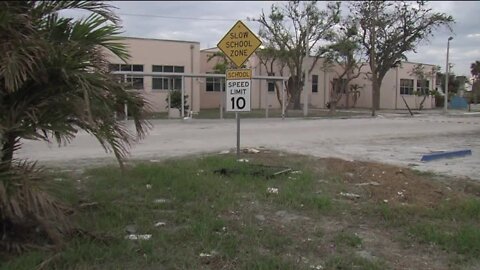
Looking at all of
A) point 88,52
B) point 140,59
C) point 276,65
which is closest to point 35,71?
point 88,52

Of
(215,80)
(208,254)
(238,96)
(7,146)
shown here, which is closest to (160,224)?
Result: (208,254)

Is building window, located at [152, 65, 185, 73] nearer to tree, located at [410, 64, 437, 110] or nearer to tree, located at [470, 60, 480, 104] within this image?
tree, located at [410, 64, 437, 110]

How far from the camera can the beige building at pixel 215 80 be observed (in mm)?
36188

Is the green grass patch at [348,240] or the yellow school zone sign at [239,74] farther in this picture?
the yellow school zone sign at [239,74]

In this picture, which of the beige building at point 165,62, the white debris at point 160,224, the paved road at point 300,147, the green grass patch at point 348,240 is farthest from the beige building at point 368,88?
the green grass patch at point 348,240

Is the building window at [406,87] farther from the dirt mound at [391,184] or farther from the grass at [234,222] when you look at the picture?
the grass at [234,222]

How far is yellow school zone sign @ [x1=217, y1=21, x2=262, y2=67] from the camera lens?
1084 cm

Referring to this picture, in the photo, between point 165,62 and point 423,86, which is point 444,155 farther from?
point 423,86

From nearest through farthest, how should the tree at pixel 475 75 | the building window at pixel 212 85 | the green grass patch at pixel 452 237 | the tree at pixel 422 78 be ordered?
1. the green grass patch at pixel 452 237
2. the building window at pixel 212 85
3. the tree at pixel 422 78
4. the tree at pixel 475 75

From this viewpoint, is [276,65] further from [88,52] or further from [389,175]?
[88,52]

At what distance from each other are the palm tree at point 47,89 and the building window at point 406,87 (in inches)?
2134

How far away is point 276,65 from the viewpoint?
46594 mm

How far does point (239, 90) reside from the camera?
10.8 metres

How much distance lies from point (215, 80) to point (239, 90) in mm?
32945
